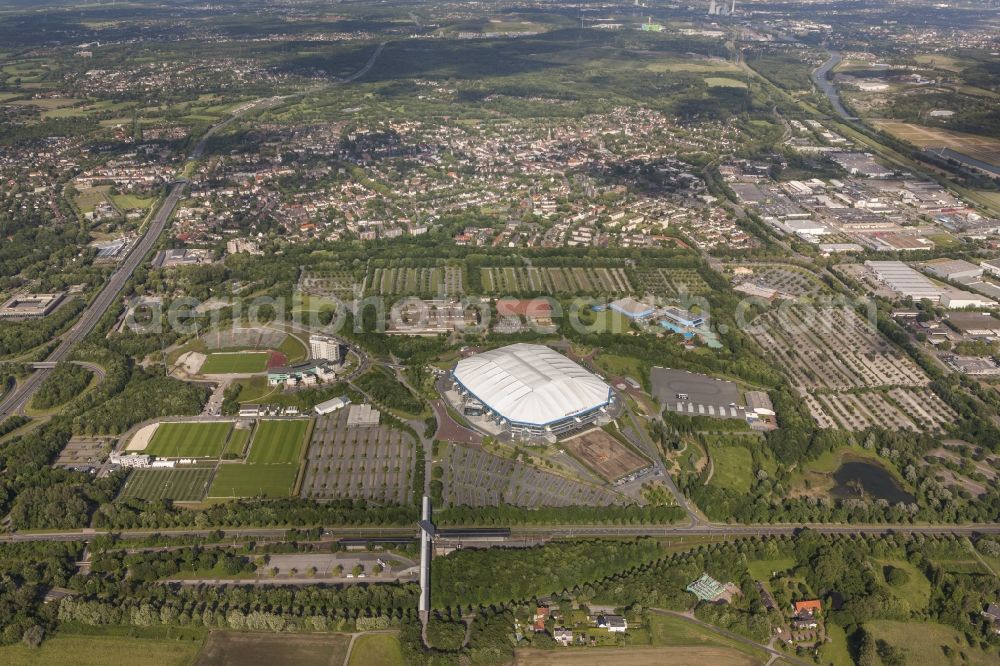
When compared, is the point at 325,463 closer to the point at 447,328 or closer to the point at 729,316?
the point at 447,328

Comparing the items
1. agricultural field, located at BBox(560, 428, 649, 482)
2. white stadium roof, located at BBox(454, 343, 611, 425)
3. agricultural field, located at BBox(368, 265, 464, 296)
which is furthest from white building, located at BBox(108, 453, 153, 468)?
agricultural field, located at BBox(368, 265, 464, 296)

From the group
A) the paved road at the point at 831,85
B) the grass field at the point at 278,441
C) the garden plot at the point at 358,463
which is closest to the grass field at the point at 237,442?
the grass field at the point at 278,441

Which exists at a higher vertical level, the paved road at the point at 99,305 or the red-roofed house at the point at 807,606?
the paved road at the point at 99,305

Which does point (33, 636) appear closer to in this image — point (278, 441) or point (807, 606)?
point (278, 441)

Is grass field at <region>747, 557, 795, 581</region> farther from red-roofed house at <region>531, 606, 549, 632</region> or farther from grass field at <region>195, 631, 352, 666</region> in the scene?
grass field at <region>195, 631, 352, 666</region>

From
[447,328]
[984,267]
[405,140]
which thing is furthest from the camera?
[405,140]

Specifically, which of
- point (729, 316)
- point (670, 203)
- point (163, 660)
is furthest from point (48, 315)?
point (670, 203)

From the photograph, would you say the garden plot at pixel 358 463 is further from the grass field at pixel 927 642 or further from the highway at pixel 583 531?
the grass field at pixel 927 642
